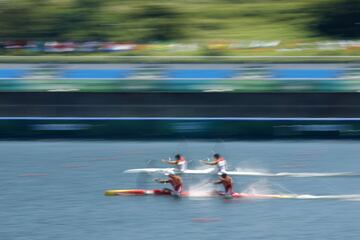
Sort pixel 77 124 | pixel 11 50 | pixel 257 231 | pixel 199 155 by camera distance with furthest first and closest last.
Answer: pixel 11 50 → pixel 77 124 → pixel 199 155 → pixel 257 231

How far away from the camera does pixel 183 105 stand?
23406 mm

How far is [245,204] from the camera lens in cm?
1709

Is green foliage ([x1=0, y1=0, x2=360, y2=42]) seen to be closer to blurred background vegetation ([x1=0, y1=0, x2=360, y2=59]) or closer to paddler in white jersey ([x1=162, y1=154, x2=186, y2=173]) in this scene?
blurred background vegetation ([x1=0, y1=0, x2=360, y2=59])

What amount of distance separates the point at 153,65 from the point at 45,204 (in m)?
9.09

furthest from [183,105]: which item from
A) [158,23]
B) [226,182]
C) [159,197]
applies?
[158,23]

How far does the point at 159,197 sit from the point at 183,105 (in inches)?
242

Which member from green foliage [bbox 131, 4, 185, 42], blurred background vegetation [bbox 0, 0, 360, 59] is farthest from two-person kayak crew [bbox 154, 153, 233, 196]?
green foliage [bbox 131, 4, 185, 42]

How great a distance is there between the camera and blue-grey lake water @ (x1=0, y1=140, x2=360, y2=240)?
51.1ft

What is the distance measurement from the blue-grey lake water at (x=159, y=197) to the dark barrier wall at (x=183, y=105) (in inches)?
40.3

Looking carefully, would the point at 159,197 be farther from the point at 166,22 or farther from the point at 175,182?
the point at 166,22

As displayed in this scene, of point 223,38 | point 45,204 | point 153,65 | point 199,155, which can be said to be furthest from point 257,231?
point 223,38

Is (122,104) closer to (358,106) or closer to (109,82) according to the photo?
(109,82)

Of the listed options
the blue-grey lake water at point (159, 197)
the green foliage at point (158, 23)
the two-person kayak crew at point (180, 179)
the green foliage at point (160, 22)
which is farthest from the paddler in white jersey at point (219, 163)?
the green foliage at point (158, 23)

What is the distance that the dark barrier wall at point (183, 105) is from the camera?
23109 millimetres
